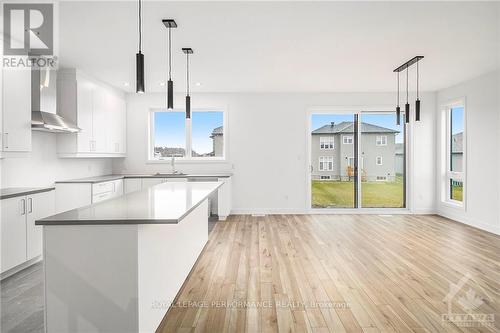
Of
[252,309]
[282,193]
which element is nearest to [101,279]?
[252,309]

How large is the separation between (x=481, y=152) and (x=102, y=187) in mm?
6784

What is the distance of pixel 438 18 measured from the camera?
3.04 meters

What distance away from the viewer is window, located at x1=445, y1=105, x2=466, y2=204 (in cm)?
592

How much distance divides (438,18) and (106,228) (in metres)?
3.70

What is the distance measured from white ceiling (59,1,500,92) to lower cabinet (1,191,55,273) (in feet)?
6.68

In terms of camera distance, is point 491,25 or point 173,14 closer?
point 173,14

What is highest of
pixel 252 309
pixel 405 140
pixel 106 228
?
pixel 405 140

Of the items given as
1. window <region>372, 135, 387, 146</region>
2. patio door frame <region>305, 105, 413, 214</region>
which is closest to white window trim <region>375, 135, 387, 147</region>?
window <region>372, 135, 387, 146</region>

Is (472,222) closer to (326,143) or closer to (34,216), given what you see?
(326,143)

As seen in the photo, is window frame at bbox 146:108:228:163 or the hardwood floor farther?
window frame at bbox 146:108:228:163

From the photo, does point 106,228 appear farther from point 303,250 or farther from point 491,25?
point 491,25

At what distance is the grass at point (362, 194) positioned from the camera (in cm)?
674

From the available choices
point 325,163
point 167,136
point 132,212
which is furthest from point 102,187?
point 325,163

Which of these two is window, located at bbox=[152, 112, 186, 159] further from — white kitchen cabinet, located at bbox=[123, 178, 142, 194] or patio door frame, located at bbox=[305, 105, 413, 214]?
patio door frame, located at bbox=[305, 105, 413, 214]
